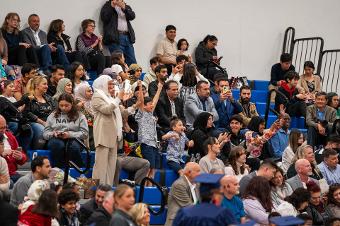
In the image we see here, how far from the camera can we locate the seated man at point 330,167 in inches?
531

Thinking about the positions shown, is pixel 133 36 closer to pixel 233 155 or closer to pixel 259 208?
pixel 233 155

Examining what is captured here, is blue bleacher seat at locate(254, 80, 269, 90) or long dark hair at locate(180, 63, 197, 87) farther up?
long dark hair at locate(180, 63, 197, 87)

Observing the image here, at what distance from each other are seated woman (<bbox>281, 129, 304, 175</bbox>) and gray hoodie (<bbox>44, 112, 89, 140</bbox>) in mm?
2656

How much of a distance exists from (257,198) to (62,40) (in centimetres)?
602

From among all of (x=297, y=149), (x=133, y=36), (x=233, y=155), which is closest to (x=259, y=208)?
(x=233, y=155)

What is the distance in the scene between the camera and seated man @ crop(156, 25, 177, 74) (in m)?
17.3

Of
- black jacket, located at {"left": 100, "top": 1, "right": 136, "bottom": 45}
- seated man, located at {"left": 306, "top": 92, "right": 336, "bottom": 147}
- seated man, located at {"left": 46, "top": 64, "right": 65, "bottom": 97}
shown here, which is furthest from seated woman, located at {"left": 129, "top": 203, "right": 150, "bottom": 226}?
black jacket, located at {"left": 100, "top": 1, "right": 136, "bottom": 45}

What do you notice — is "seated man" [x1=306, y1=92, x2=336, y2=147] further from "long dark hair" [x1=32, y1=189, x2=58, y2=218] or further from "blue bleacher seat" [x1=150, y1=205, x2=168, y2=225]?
"long dark hair" [x1=32, y1=189, x2=58, y2=218]

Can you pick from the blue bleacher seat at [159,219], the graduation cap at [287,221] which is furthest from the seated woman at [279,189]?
the graduation cap at [287,221]

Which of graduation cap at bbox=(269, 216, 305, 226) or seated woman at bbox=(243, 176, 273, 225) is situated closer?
graduation cap at bbox=(269, 216, 305, 226)

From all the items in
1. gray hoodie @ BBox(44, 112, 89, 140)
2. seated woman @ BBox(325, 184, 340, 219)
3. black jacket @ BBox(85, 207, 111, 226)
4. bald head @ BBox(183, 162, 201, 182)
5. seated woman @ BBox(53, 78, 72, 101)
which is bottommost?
seated woman @ BBox(325, 184, 340, 219)

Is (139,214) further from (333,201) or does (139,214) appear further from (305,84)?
(305,84)

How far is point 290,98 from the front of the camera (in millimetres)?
16375

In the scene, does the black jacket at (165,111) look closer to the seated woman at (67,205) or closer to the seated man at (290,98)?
the seated man at (290,98)
